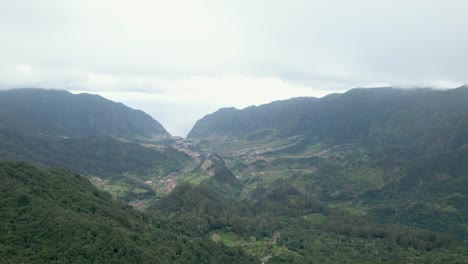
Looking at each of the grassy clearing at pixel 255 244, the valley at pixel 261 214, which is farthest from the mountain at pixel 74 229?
the grassy clearing at pixel 255 244

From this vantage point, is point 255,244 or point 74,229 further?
point 255,244

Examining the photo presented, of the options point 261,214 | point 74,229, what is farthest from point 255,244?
point 74,229

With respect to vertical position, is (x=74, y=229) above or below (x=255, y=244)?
above

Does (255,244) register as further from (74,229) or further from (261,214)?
(74,229)

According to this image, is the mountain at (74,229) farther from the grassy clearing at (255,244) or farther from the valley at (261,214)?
the grassy clearing at (255,244)

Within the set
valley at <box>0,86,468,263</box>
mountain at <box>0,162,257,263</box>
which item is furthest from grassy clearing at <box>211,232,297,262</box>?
mountain at <box>0,162,257,263</box>

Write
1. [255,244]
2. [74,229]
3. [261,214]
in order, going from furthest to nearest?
[261,214], [255,244], [74,229]

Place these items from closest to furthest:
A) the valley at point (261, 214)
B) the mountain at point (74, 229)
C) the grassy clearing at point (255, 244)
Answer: the mountain at point (74, 229) → the valley at point (261, 214) → the grassy clearing at point (255, 244)

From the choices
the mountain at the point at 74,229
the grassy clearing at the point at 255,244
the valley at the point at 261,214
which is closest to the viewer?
the mountain at the point at 74,229

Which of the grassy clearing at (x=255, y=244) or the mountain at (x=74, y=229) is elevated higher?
the mountain at (x=74, y=229)
